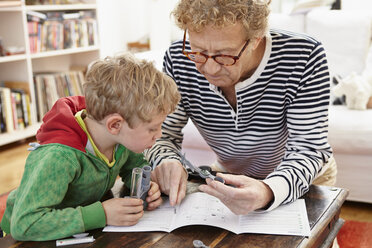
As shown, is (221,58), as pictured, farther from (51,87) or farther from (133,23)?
(133,23)

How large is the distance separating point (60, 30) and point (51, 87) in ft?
1.52

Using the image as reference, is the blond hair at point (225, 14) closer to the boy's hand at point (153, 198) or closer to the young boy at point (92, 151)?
the young boy at point (92, 151)

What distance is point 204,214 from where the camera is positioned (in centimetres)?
107

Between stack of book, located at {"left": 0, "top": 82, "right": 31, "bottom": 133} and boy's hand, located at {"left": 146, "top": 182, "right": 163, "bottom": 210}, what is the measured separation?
7.97 feet

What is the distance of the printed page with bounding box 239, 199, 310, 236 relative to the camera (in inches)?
39.2

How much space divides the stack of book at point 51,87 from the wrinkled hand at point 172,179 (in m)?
2.56

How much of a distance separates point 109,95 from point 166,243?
0.35 metres

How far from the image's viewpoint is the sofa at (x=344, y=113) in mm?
2279

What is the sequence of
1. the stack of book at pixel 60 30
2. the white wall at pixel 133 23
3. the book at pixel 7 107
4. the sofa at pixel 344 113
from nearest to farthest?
1. the sofa at pixel 344 113
2. the book at pixel 7 107
3. the stack of book at pixel 60 30
4. the white wall at pixel 133 23

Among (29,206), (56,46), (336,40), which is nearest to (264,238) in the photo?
(29,206)

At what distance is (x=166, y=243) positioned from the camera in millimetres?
960

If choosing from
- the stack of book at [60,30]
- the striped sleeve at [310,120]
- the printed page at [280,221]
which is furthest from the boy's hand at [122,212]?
the stack of book at [60,30]

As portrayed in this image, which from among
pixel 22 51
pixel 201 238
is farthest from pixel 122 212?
pixel 22 51

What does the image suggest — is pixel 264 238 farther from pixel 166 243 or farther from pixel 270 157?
pixel 270 157
